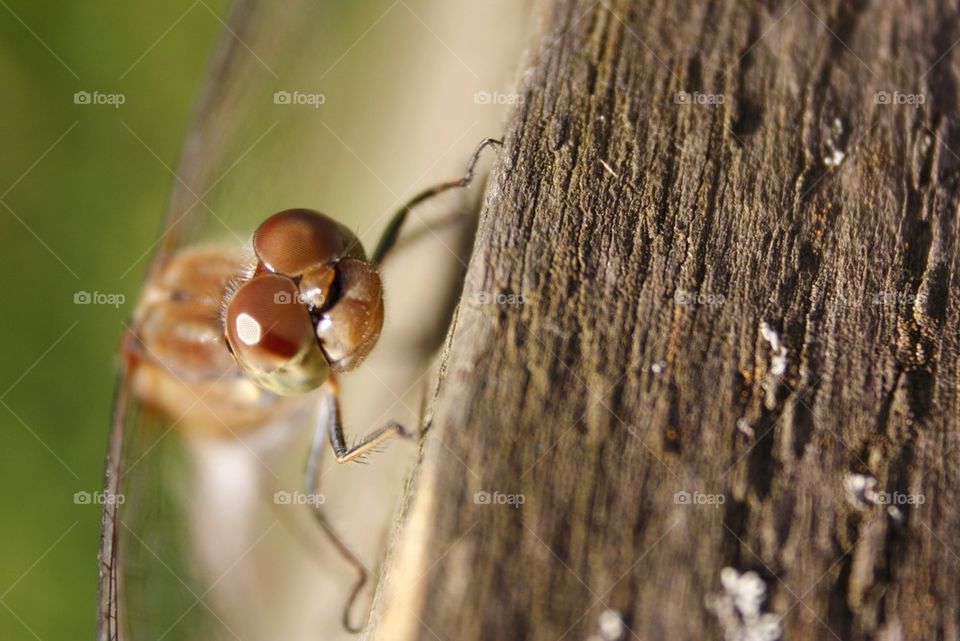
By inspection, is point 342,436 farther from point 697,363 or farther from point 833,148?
point 833,148

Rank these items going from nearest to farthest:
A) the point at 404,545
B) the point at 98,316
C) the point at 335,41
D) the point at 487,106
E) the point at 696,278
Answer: the point at 404,545
the point at 696,278
the point at 487,106
the point at 335,41
the point at 98,316

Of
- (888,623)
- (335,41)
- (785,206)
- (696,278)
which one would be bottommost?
Answer: (888,623)

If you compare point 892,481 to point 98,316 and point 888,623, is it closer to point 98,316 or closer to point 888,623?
point 888,623

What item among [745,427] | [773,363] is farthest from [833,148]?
[745,427]

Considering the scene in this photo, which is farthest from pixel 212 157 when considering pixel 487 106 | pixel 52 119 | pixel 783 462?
pixel 783 462

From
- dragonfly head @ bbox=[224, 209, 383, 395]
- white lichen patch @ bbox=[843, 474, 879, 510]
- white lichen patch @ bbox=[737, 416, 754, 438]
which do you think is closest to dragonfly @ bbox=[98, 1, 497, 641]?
dragonfly head @ bbox=[224, 209, 383, 395]

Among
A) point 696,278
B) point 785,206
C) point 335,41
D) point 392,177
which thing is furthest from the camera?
point 335,41

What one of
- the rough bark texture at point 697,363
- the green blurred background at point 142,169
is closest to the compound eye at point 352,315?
the green blurred background at point 142,169

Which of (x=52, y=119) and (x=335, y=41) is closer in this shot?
(x=335, y=41)
